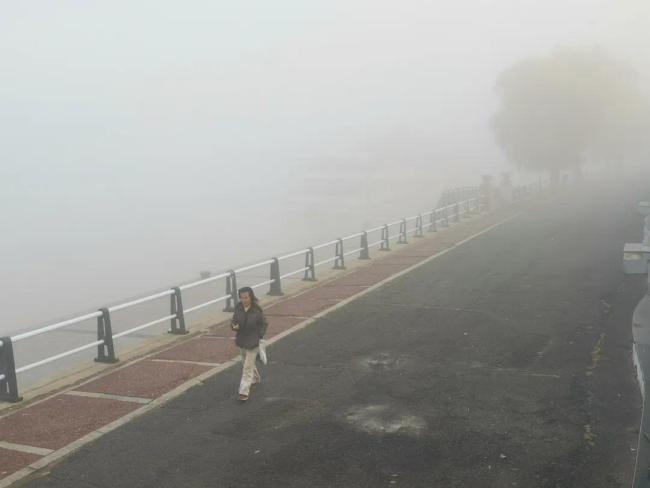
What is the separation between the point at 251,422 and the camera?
812cm

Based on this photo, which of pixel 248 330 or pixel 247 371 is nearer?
pixel 247 371

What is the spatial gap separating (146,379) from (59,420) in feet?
6.00

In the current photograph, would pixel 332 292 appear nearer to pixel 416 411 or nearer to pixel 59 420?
pixel 416 411

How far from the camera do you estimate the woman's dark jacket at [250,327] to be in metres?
9.09

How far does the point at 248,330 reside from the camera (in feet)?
30.0

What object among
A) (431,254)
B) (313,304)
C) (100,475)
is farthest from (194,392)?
(431,254)

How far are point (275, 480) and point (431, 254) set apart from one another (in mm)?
18130

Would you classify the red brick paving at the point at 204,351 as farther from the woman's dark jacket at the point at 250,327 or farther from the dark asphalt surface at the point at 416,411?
the woman's dark jacket at the point at 250,327

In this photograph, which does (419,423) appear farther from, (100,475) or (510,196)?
(510,196)

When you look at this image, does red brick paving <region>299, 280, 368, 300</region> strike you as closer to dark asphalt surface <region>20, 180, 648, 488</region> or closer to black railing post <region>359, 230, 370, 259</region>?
dark asphalt surface <region>20, 180, 648, 488</region>

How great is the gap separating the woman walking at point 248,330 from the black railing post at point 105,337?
306 centimetres

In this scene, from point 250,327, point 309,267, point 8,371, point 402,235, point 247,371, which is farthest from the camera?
point 402,235

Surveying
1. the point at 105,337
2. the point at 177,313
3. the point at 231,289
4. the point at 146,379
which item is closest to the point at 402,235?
the point at 231,289

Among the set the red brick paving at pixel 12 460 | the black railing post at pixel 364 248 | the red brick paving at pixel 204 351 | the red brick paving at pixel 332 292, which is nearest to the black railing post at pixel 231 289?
the red brick paving at pixel 332 292
